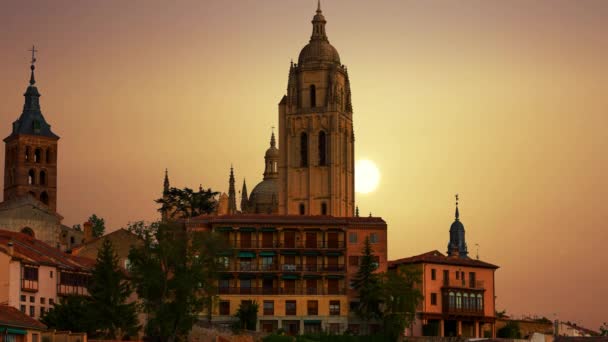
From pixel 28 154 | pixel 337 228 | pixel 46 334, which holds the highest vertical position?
pixel 28 154

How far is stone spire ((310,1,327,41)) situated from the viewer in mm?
181750

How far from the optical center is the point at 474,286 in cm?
13888

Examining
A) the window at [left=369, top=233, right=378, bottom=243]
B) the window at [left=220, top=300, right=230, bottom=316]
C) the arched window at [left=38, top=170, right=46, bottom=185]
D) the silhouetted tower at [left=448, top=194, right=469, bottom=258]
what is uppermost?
the arched window at [left=38, top=170, right=46, bottom=185]

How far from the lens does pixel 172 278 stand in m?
112

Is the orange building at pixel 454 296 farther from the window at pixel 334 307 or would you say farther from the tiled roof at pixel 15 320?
the tiled roof at pixel 15 320

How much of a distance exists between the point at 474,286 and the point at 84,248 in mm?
32665

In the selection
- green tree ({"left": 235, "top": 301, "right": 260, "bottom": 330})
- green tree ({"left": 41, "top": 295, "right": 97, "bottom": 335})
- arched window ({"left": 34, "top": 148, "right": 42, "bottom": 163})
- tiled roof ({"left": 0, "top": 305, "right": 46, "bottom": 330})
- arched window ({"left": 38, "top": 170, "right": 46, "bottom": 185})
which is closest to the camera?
tiled roof ({"left": 0, "top": 305, "right": 46, "bottom": 330})

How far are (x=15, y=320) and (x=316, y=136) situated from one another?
89317mm

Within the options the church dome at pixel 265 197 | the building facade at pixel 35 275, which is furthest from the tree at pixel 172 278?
the church dome at pixel 265 197

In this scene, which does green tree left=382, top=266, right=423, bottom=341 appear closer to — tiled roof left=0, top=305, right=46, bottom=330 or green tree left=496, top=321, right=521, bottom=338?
green tree left=496, top=321, right=521, bottom=338

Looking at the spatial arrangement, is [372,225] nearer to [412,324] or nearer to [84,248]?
[412,324]

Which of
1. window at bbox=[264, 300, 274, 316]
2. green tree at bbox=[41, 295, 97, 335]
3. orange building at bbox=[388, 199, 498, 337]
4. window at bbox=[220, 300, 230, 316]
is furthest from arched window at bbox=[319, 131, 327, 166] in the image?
green tree at bbox=[41, 295, 97, 335]

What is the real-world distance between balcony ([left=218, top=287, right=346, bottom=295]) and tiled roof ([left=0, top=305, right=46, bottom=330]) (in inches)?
1499

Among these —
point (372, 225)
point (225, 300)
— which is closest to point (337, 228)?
point (372, 225)
